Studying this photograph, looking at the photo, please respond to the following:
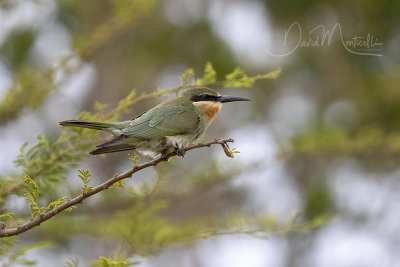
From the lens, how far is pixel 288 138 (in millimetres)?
3771

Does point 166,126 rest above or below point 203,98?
below

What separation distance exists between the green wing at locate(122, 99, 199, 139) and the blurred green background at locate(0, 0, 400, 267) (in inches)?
4.2

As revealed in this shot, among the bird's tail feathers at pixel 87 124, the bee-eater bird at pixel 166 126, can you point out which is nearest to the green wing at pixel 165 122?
the bee-eater bird at pixel 166 126

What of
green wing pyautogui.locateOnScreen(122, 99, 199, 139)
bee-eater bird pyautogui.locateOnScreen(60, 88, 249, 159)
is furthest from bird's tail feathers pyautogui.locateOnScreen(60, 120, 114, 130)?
green wing pyautogui.locateOnScreen(122, 99, 199, 139)

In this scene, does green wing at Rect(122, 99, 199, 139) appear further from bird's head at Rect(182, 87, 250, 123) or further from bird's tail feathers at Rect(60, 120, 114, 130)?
bird's tail feathers at Rect(60, 120, 114, 130)

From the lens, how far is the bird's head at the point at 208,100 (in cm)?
327

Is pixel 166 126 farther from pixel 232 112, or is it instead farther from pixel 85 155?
pixel 232 112

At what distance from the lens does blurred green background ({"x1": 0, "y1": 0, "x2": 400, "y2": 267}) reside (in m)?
2.84

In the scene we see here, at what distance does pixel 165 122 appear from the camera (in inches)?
120

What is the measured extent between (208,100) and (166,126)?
45 cm

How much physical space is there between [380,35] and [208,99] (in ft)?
7.41

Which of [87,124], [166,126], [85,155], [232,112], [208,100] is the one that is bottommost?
[85,155]

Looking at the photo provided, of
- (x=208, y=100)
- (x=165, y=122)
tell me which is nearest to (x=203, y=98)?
(x=208, y=100)

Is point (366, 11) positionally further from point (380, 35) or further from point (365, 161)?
point (365, 161)
